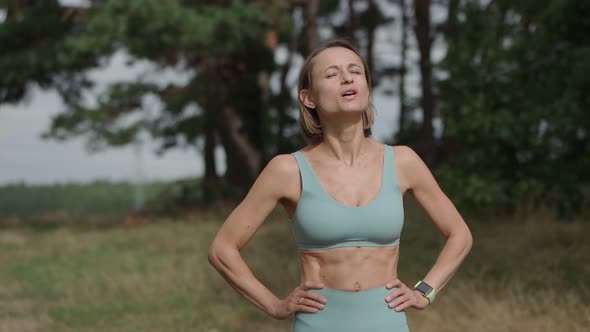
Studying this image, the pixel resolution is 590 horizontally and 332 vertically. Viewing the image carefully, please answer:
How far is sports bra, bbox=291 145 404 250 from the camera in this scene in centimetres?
233

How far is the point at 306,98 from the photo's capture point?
2621 millimetres

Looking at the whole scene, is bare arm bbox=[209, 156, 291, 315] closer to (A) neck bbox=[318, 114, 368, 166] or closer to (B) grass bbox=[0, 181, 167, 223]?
(A) neck bbox=[318, 114, 368, 166]

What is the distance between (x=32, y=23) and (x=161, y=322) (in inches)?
425

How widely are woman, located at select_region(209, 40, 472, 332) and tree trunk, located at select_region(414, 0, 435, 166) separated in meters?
13.8

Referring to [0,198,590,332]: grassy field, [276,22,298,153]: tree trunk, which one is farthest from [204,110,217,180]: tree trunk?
[0,198,590,332]: grassy field

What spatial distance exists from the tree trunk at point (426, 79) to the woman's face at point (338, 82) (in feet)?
45.5

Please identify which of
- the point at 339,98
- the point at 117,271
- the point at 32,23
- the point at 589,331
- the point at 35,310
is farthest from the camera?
the point at 32,23

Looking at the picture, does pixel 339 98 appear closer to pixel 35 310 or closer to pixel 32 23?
pixel 35 310

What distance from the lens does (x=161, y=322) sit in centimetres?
632

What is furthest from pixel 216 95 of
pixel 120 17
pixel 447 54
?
pixel 447 54

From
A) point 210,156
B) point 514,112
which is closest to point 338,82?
point 514,112

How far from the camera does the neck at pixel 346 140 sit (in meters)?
2.50

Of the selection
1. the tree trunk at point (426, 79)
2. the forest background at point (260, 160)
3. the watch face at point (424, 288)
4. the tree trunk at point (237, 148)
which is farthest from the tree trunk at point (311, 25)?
the watch face at point (424, 288)

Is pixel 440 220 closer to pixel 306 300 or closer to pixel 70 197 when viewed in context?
pixel 306 300
